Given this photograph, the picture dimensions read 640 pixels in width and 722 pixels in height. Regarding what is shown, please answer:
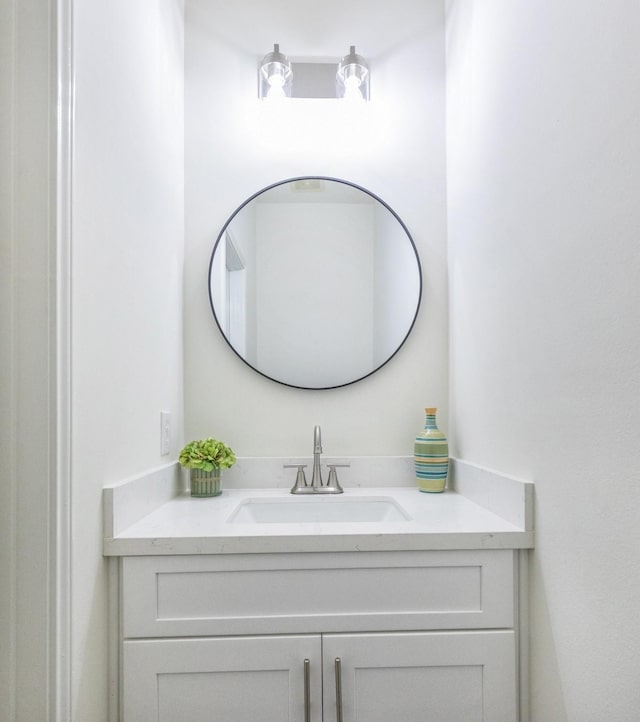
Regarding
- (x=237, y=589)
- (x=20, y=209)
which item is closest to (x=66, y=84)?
(x=20, y=209)

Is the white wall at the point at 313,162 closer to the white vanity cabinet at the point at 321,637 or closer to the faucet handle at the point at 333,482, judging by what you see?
the faucet handle at the point at 333,482

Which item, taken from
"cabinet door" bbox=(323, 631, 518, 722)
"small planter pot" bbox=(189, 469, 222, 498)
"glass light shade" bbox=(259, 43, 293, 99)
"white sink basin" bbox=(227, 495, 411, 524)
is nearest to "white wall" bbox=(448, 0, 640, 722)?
"cabinet door" bbox=(323, 631, 518, 722)

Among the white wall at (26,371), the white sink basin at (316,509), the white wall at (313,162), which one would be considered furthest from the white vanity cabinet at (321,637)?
the white wall at (313,162)

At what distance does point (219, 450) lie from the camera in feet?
5.38

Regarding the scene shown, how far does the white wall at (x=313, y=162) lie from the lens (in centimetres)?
180

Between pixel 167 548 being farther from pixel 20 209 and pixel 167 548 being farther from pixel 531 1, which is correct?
pixel 531 1

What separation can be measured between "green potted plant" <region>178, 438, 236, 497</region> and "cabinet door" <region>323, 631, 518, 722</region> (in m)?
0.60

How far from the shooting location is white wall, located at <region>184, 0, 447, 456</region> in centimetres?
180

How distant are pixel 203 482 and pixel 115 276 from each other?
2.20 ft

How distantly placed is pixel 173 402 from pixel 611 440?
46.5 inches

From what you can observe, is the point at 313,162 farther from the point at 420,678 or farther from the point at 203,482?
the point at 420,678

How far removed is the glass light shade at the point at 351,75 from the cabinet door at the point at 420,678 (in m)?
1.57

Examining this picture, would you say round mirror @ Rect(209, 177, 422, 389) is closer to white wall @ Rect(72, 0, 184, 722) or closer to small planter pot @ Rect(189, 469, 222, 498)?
white wall @ Rect(72, 0, 184, 722)

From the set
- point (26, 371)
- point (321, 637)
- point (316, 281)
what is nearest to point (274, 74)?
point (316, 281)
